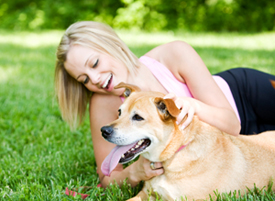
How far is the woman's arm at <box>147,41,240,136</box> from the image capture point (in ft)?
9.04

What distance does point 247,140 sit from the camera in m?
2.80

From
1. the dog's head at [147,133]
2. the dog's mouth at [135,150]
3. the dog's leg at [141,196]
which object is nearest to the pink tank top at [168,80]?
the dog's head at [147,133]

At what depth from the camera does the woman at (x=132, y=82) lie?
294cm

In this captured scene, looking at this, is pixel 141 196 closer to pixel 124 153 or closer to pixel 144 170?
pixel 144 170

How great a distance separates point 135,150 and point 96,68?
3.50 ft

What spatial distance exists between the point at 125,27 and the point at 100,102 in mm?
13904

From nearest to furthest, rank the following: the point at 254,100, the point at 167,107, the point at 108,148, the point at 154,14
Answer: the point at 167,107
the point at 108,148
the point at 254,100
the point at 154,14

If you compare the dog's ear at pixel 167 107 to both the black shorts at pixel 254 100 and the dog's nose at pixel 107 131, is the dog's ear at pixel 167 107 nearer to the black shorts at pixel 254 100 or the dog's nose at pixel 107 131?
the dog's nose at pixel 107 131

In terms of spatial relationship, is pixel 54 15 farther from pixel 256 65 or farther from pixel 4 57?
pixel 256 65

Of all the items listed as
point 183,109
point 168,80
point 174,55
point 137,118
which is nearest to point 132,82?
point 168,80

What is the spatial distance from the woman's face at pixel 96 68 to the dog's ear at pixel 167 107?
791mm

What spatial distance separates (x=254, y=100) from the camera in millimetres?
3490

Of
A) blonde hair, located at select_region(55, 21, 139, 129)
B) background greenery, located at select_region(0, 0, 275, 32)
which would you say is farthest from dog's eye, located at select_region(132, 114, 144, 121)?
background greenery, located at select_region(0, 0, 275, 32)

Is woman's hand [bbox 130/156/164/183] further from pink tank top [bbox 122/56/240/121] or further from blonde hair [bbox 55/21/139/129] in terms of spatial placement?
blonde hair [bbox 55/21/139/129]
